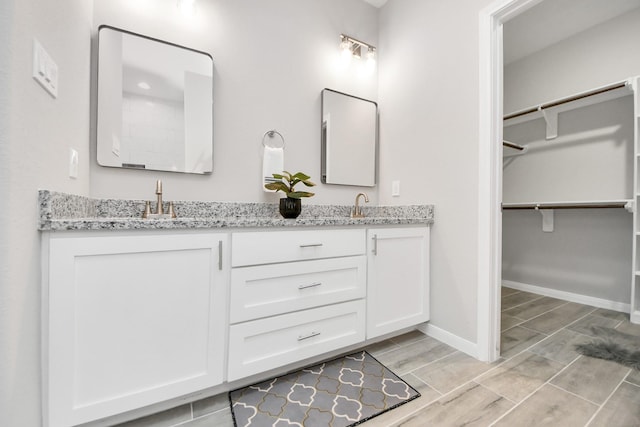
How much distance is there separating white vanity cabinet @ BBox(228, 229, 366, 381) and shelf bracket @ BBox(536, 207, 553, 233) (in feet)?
7.71

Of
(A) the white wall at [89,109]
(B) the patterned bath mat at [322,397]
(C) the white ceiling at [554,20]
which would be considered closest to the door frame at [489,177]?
(B) the patterned bath mat at [322,397]

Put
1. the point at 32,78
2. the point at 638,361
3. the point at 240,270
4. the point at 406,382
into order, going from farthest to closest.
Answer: the point at 638,361, the point at 406,382, the point at 240,270, the point at 32,78

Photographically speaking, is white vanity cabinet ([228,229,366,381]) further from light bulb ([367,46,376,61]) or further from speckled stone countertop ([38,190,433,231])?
light bulb ([367,46,376,61])

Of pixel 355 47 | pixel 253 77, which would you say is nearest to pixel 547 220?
pixel 355 47

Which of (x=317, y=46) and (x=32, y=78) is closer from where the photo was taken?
(x=32, y=78)

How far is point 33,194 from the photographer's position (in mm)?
786

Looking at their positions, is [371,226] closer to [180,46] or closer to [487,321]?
[487,321]

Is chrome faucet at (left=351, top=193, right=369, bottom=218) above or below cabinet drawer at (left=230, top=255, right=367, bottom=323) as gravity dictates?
above

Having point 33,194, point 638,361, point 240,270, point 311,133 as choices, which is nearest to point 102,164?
point 33,194

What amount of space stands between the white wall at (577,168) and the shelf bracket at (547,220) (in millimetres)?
53

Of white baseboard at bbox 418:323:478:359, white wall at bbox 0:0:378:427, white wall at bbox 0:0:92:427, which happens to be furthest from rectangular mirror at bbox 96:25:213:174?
white baseboard at bbox 418:323:478:359

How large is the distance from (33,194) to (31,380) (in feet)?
1.79

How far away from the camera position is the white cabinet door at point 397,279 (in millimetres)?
1531

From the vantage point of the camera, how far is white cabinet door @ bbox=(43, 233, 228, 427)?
844mm
